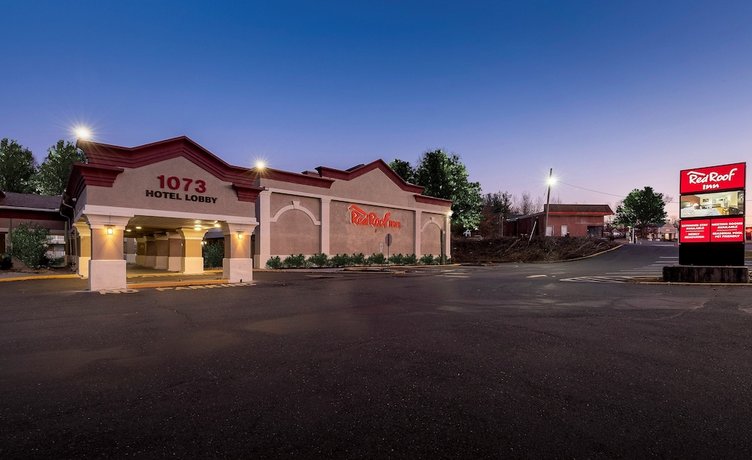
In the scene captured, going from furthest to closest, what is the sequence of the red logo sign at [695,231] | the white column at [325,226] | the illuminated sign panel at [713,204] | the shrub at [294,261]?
1. the white column at [325,226]
2. the shrub at [294,261]
3. the red logo sign at [695,231]
4. the illuminated sign panel at [713,204]

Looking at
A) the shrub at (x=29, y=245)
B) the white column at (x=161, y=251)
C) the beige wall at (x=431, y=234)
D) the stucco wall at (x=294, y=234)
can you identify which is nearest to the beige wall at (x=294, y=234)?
the stucco wall at (x=294, y=234)

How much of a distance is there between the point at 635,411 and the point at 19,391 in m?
6.97

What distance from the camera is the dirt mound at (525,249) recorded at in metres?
46.4

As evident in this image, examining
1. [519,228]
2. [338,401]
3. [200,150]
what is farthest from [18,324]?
[519,228]

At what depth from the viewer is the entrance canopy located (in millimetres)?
14492

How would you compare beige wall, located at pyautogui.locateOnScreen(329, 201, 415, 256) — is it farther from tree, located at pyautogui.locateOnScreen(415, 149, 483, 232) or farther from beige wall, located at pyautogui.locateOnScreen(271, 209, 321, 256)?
tree, located at pyautogui.locateOnScreen(415, 149, 483, 232)

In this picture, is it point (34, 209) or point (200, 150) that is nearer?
point (200, 150)

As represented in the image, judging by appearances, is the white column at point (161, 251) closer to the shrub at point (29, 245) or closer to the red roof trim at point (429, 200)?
the shrub at point (29, 245)

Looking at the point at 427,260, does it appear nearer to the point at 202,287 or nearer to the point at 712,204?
the point at 712,204

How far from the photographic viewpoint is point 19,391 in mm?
4344

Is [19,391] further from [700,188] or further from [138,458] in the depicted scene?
[700,188]

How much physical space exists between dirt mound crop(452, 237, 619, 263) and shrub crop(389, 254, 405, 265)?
12773 mm

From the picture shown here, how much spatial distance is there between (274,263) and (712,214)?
25881mm

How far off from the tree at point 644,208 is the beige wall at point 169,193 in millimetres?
83216
